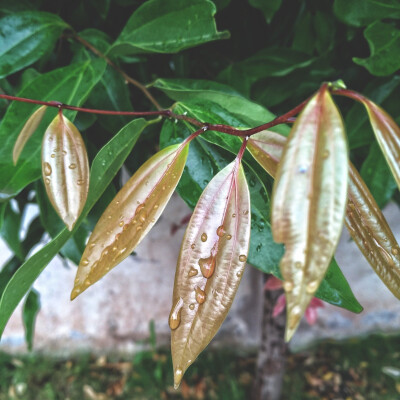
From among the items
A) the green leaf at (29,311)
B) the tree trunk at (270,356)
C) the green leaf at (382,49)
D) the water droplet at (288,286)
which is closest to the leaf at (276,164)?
the water droplet at (288,286)

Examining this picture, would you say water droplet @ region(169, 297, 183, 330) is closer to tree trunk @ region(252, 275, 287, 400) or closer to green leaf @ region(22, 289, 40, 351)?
green leaf @ region(22, 289, 40, 351)

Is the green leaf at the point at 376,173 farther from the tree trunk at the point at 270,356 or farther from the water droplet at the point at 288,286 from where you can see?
the tree trunk at the point at 270,356

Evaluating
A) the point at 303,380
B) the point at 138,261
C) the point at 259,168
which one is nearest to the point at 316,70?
the point at 259,168

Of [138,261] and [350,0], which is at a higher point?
[350,0]

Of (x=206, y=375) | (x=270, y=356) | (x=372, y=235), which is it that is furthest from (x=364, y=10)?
(x=206, y=375)

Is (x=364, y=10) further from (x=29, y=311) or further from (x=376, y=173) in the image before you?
(x=29, y=311)

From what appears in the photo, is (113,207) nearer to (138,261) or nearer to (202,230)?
(202,230)
